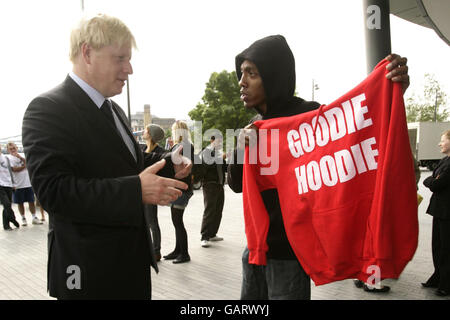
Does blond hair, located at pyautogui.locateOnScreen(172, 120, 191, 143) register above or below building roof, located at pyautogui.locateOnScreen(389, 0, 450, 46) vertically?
below

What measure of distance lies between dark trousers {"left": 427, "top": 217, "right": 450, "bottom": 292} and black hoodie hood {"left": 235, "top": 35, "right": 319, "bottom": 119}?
3.22 meters

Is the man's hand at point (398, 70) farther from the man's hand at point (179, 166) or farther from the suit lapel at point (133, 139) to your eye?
the suit lapel at point (133, 139)

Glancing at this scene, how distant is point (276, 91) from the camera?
6.60ft

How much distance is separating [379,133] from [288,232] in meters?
0.73

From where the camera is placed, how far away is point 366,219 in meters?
1.79

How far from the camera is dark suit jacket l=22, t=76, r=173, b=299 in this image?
1.30 metres

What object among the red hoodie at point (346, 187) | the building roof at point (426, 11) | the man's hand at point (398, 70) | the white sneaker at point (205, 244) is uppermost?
the building roof at point (426, 11)

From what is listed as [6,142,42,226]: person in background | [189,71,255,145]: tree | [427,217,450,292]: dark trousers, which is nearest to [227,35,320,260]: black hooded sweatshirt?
[427,217,450,292]: dark trousers

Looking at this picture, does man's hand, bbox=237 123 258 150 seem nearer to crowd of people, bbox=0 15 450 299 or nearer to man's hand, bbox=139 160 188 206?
crowd of people, bbox=0 15 450 299

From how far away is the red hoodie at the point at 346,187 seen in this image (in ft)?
5.44

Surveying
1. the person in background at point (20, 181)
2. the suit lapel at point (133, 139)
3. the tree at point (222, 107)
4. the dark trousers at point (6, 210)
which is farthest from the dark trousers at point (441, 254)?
the tree at point (222, 107)

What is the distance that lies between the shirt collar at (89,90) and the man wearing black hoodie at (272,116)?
84cm

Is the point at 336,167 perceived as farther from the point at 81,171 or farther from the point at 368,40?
the point at 368,40

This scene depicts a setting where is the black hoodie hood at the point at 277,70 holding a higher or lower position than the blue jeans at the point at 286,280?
higher
